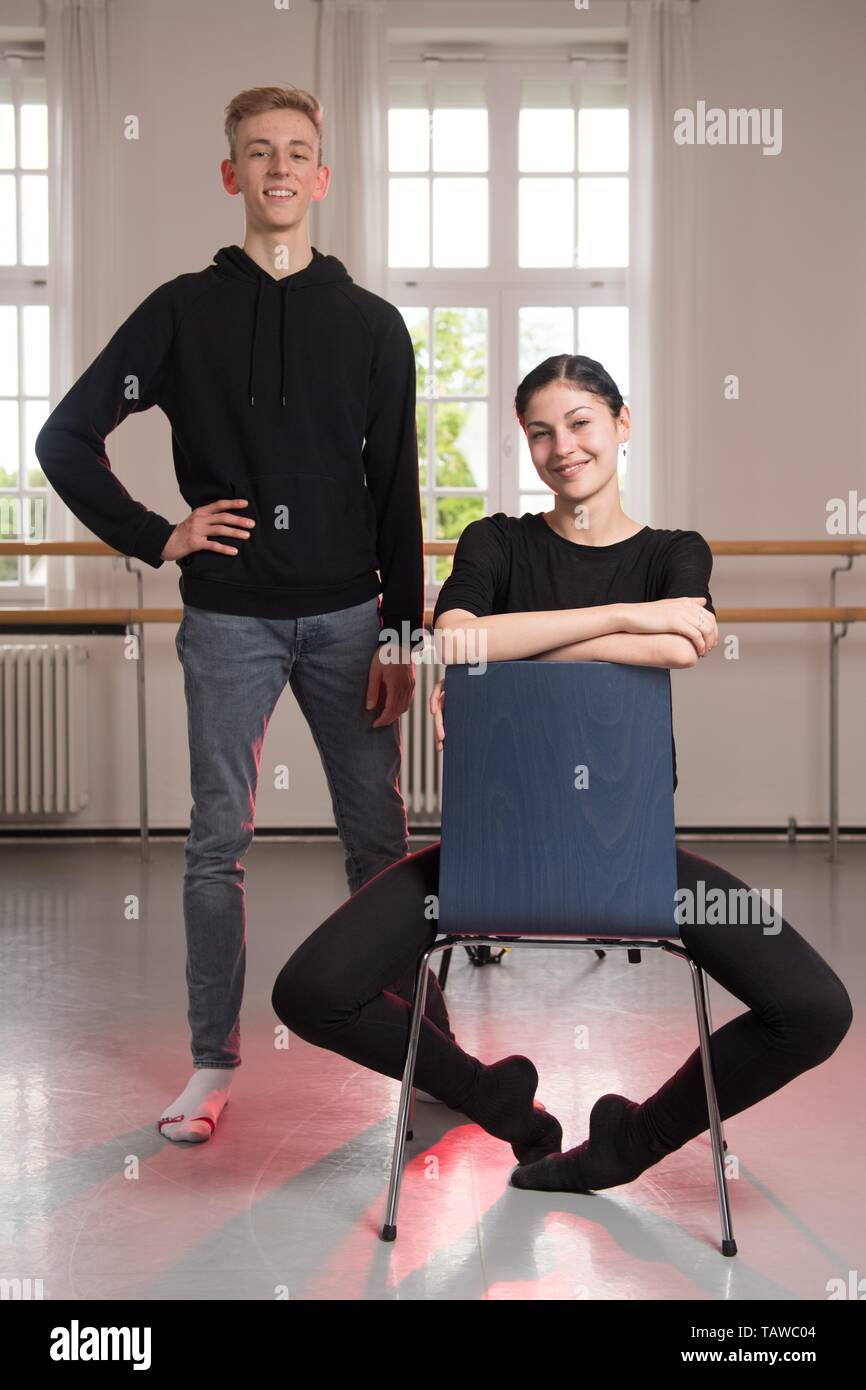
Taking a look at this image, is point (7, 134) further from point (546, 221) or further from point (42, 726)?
point (42, 726)

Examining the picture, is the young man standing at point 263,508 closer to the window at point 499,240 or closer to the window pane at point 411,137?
the window at point 499,240

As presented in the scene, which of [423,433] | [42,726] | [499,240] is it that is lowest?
[42,726]

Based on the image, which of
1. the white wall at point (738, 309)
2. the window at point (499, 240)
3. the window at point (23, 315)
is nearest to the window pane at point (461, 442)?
the window at point (499, 240)

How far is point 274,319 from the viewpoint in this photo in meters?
2.04

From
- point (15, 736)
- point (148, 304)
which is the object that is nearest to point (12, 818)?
point (15, 736)

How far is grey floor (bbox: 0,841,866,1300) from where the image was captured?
5.13 ft

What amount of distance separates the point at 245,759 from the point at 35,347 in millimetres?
3456

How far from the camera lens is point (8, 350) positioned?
196 inches

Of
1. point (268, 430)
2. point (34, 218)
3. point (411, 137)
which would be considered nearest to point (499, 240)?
point (411, 137)

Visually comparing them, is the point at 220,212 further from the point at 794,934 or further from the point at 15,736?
the point at 794,934

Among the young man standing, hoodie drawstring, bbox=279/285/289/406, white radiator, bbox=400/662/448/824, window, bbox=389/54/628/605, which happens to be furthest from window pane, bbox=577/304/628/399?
hoodie drawstring, bbox=279/285/289/406

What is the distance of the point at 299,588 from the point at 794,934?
0.88 m

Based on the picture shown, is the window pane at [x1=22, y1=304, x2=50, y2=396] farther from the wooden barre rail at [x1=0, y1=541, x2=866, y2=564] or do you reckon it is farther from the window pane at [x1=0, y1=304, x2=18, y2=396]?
the wooden barre rail at [x1=0, y1=541, x2=866, y2=564]

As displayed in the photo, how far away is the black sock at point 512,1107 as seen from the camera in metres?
1.77
